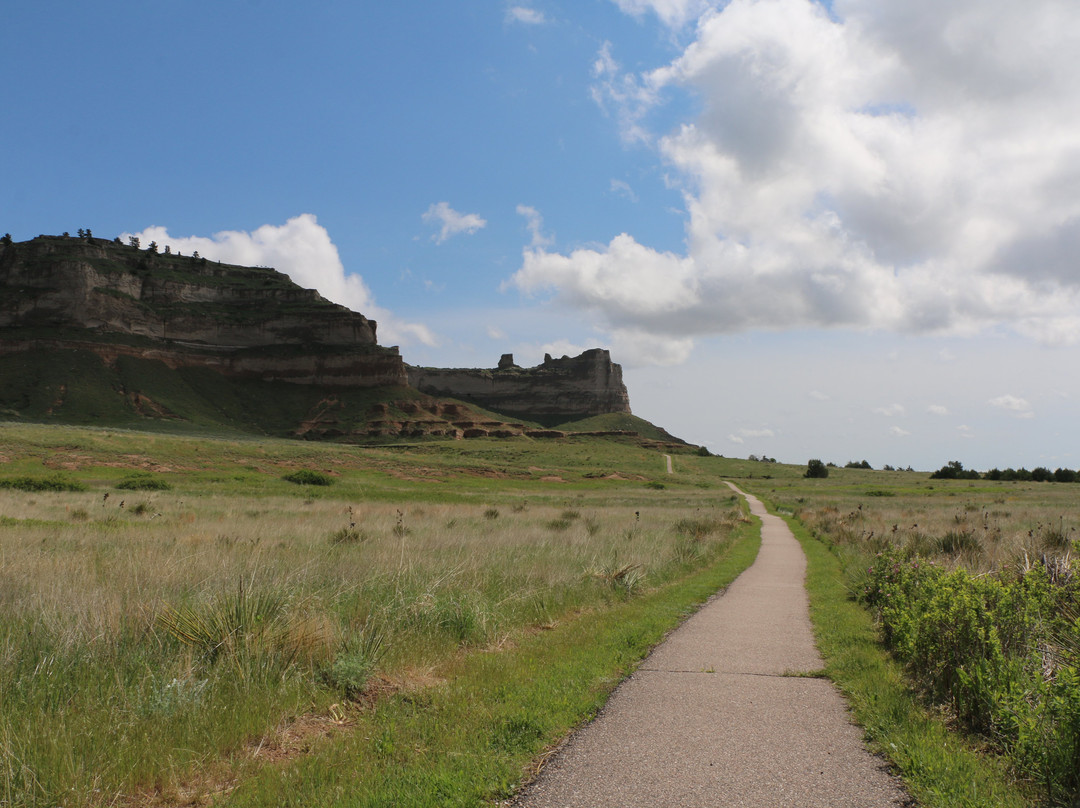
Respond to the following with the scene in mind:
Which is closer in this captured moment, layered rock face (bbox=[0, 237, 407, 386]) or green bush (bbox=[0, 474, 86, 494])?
green bush (bbox=[0, 474, 86, 494])

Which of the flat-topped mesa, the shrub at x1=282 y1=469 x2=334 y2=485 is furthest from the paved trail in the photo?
the flat-topped mesa

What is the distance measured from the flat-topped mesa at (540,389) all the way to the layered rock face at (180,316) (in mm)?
47564

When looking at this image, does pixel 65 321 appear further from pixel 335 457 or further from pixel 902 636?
pixel 902 636

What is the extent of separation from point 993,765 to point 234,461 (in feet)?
198

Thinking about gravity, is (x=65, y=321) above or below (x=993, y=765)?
above

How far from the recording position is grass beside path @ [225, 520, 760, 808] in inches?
157

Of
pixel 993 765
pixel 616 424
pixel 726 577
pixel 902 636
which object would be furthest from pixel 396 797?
pixel 616 424

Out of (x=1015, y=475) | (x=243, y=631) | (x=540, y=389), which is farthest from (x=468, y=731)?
(x=540, y=389)

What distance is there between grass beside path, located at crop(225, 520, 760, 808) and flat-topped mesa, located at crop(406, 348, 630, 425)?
606 ft

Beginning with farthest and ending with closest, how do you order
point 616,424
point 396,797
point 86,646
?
point 616,424, point 86,646, point 396,797

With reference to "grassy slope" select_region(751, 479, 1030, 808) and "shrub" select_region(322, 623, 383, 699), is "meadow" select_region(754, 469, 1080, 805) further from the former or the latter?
"shrub" select_region(322, 623, 383, 699)

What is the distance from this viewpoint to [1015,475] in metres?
86.9

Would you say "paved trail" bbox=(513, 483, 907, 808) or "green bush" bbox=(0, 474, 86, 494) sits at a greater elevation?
"paved trail" bbox=(513, 483, 907, 808)

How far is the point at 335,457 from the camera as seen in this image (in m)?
68.2
